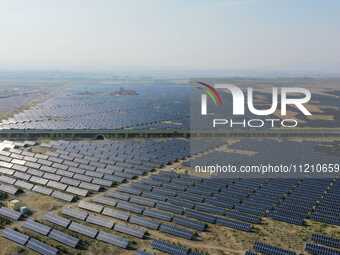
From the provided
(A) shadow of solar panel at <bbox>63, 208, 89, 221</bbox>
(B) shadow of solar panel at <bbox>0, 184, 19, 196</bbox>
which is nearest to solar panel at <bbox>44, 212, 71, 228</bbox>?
(A) shadow of solar panel at <bbox>63, 208, 89, 221</bbox>

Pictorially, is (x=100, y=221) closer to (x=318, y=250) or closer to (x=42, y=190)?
(x=42, y=190)

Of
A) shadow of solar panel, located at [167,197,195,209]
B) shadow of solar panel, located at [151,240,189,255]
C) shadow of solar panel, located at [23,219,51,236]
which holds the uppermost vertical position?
shadow of solar panel, located at [167,197,195,209]

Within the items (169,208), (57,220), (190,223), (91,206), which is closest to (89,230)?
(57,220)

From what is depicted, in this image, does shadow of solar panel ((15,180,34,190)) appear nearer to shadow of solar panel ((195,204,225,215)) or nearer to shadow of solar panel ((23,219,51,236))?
shadow of solar panel ((23,219,51,236))

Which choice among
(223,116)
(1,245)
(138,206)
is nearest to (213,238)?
(138,206)

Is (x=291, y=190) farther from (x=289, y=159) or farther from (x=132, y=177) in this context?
(x=132, y=177)

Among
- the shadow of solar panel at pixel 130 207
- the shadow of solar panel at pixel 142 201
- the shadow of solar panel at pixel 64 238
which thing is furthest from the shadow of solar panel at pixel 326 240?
the shadow of solar panel at pixel 64 238
